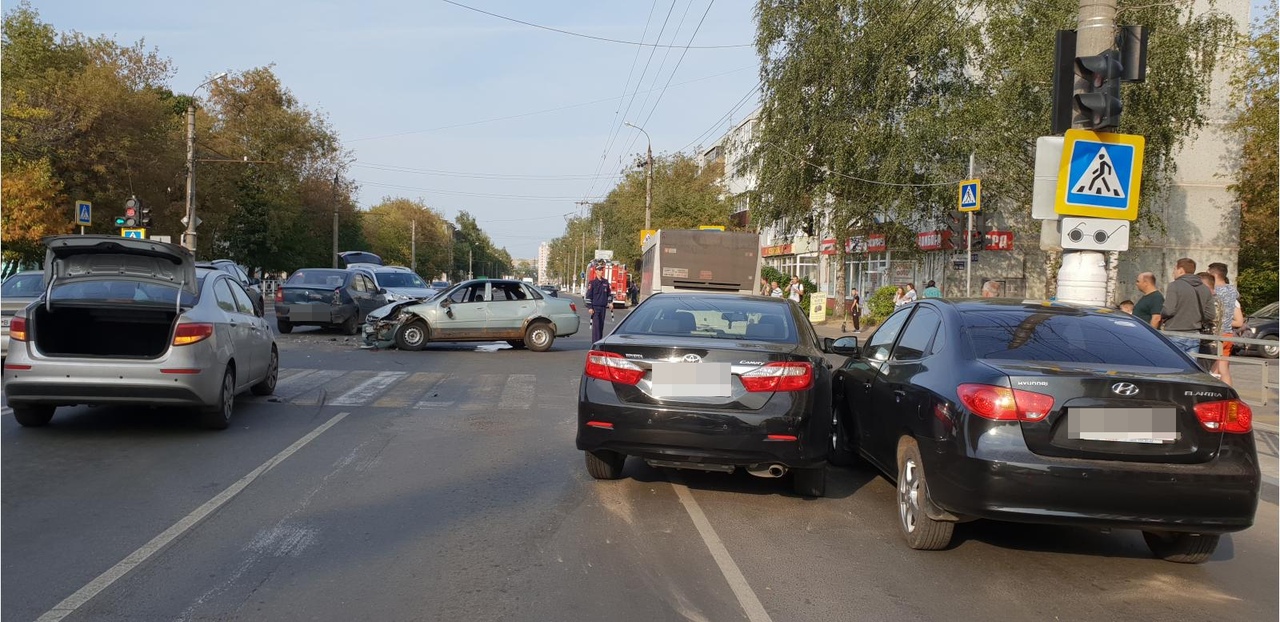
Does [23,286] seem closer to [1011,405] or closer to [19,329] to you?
[19,329]

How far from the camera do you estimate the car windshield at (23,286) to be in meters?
12.8

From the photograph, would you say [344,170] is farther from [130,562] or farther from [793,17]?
[130,562]

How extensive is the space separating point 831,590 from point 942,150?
29443 millimetres

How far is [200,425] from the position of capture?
8.88 meters

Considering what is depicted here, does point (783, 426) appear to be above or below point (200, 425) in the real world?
above

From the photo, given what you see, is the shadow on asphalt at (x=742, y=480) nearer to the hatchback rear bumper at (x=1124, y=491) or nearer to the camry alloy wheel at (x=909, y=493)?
the camry alloy wheel at (x=909, y=493)

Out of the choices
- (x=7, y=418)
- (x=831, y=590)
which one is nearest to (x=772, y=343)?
(x=831, y=590)

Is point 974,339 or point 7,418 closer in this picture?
point 974,339

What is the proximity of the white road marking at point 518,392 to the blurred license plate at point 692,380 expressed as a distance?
16.2 ft

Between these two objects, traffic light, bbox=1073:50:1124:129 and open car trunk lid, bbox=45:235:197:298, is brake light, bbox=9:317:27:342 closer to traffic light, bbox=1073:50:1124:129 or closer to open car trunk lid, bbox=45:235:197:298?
open car trunk lid, bbox=45:235:197:298

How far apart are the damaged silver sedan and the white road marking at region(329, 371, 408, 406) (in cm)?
417

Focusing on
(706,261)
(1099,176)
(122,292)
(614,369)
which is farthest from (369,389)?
(706,261)

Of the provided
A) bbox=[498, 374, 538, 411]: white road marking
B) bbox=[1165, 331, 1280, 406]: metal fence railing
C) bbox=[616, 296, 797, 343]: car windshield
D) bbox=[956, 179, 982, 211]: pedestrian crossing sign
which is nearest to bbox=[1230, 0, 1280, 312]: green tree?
bbox=[956, 179, 982, 211]: pedestrian crossing sign

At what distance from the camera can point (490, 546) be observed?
538 cm
